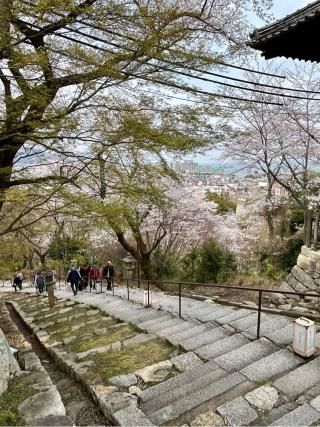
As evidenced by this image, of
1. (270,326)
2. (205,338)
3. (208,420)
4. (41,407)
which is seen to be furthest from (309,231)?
(41,407)

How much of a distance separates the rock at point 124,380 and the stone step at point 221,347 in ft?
3.53

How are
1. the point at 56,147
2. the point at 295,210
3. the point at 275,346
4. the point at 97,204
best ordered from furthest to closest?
the point at 295,210
the point at 97,204
the point at 56,147
the point at 275,346

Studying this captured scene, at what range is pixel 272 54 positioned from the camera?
4594mm

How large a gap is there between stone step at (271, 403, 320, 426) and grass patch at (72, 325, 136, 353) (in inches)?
146

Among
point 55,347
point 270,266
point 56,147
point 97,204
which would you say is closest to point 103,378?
point 55,347

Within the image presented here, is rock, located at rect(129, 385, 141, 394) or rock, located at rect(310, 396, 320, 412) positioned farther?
rock, located at rect(129, 385, 141, 394)

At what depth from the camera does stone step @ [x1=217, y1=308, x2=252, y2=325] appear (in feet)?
21.0

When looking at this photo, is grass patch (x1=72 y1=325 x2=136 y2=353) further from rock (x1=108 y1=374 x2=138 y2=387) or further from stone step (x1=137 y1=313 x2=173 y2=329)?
rock (x1=108 y1=374 x2=138 y2=387)

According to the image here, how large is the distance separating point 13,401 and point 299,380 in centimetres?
357

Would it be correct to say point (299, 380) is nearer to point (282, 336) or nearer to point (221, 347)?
Result: point (282, 336)

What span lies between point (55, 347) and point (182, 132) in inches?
198

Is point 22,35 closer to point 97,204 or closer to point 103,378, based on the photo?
point 97,204

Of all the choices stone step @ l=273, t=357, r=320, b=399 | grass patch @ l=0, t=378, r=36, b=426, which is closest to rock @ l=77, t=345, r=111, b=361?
grass patch @ l=0, t=378, r=36, b=426

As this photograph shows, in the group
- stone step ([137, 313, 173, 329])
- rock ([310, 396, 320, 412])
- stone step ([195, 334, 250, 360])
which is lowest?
stone step ([137, 313, 173, 329])
